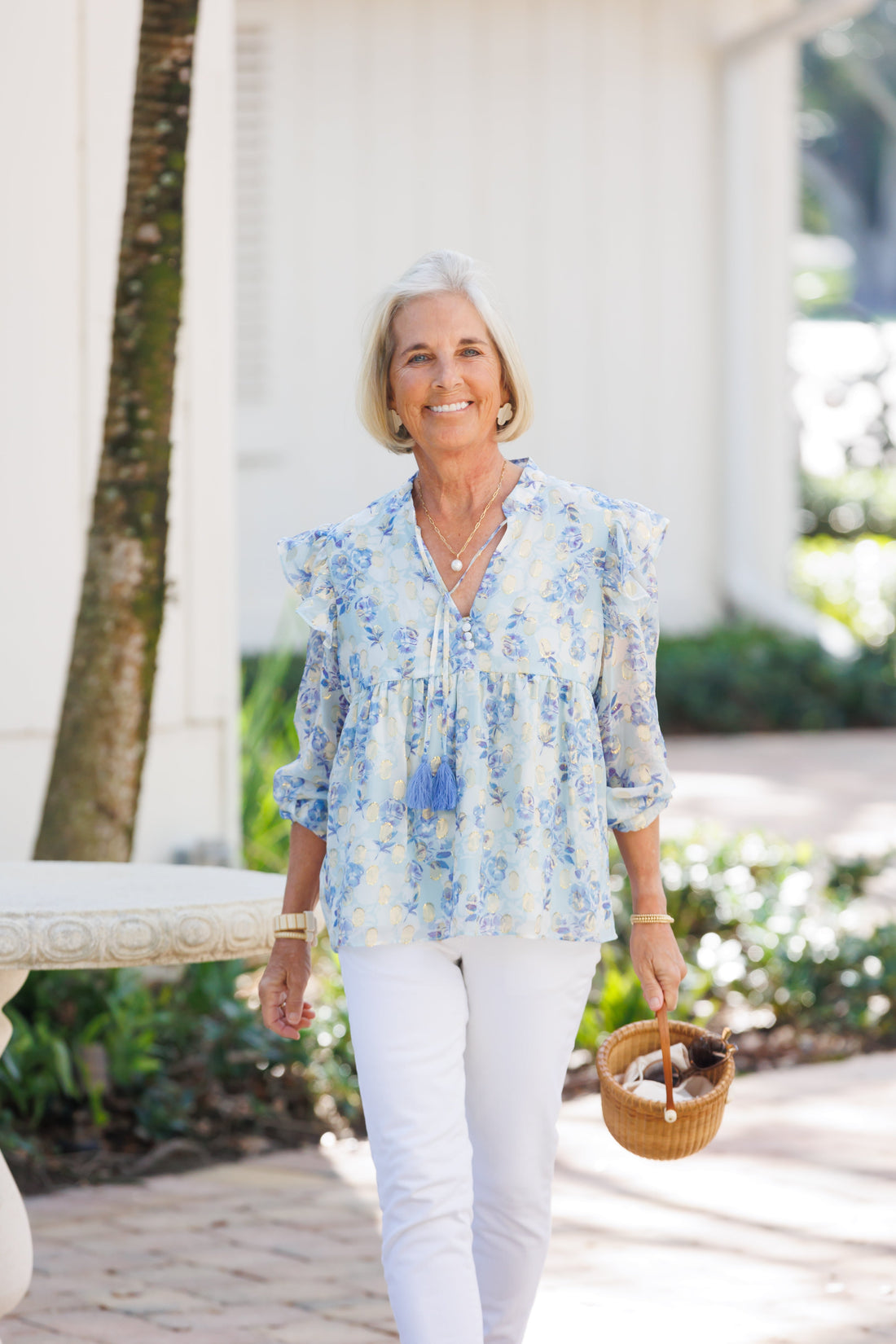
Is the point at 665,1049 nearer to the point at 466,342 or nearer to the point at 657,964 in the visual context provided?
the point at 657,964

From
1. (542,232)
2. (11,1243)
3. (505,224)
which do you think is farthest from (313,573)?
(542,232)

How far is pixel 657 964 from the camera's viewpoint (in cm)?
265

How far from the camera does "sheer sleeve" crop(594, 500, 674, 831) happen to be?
260cm

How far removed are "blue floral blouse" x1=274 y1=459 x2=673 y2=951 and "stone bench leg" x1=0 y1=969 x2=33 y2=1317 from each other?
0.73 m

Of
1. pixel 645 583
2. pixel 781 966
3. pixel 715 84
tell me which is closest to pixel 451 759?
pixel 645 583

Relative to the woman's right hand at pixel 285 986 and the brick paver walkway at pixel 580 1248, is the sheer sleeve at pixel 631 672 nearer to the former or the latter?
the woman's right hand at pixel 285 986

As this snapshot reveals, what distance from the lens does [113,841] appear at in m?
4.32

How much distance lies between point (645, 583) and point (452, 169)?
8.75 metres

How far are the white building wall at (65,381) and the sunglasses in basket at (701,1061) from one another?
2889 mm

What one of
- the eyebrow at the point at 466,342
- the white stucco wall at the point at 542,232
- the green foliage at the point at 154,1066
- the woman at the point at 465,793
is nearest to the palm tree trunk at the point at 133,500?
the green foliage at the point at 154,1066

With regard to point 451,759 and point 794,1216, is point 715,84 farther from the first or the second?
point 451,759

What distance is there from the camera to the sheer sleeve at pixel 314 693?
265cm

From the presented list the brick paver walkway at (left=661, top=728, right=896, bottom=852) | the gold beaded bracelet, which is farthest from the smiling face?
the brick paver walkway at (left=661, top=728, right=896, bottom=852)

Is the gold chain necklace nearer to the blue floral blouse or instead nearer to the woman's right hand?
the blue floral blouse
